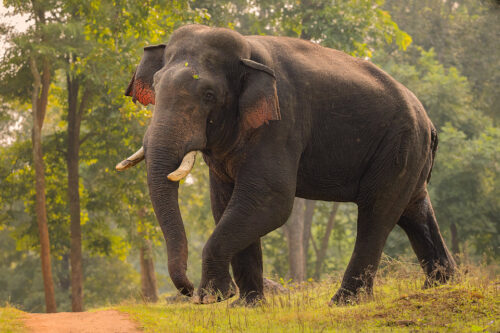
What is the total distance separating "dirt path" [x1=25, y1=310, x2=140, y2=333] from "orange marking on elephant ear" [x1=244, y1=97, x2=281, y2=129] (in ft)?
8.27

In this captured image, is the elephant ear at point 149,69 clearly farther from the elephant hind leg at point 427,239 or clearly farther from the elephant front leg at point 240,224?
the elephant hind leg at point 427,239

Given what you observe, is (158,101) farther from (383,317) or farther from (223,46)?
(383,317)

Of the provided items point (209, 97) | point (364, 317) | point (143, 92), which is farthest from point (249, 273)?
point (143, 92)

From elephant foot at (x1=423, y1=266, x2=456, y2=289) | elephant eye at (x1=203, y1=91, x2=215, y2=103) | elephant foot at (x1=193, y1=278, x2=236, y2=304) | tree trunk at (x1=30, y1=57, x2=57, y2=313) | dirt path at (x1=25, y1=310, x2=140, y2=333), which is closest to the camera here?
dirt path at (x1=25, y1=310, x2=140, y2=333)

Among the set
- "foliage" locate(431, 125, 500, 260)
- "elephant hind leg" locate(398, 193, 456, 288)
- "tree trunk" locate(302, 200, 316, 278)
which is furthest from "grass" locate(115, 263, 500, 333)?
"tree trunk" locate(302, 200, 316, 278)

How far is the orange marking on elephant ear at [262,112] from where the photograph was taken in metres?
7.43

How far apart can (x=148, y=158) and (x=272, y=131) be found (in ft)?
5.04

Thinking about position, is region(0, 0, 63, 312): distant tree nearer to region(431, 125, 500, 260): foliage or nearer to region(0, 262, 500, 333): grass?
region(0, 262, 500, 333): grass

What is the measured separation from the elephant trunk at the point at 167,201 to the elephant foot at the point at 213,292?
0.44 m

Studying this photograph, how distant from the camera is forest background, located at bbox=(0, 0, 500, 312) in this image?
16594mm

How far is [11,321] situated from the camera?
7426 millimetres

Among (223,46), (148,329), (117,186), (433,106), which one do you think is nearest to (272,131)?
(223,46)

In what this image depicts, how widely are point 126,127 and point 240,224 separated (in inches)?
423

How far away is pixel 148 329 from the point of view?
6691 millimetres
